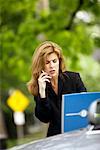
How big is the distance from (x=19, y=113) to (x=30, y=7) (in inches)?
454

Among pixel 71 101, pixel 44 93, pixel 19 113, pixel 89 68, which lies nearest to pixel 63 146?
pixel 71 101

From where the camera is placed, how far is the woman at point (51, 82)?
447 cm

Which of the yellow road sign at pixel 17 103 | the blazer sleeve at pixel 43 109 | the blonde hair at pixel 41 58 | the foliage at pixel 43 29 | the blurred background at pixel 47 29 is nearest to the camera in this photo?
the blazer sleeve at pixel 43 109

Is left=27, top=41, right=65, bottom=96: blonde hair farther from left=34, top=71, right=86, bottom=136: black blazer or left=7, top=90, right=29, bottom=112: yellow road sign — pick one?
left=7, top=90, right=29, bottom=112: yellow road sign

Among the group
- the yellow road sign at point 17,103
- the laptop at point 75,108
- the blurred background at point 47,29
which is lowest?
the laptop at point 75,108

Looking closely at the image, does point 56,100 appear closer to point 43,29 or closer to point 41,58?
point 41,58

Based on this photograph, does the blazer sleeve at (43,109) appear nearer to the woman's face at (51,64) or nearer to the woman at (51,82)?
the woman at (51,82)

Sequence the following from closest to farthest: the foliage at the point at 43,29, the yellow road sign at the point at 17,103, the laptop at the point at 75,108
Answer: the laptop at the point at 75,108, the foliage at the point at 43,29, the yellow road sign at the point at 17,103

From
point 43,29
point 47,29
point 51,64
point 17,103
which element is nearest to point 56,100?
point 51,64

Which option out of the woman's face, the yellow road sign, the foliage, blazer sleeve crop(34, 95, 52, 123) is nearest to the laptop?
blazer sleeve crop(34, 95, 52, 123)

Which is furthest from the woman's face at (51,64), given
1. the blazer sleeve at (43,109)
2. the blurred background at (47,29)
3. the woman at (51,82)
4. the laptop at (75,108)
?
the blurred background at (47,29)

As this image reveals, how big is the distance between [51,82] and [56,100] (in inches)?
6.0

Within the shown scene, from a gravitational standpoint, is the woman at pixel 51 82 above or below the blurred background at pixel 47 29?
below

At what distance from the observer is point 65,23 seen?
12.1 metres
